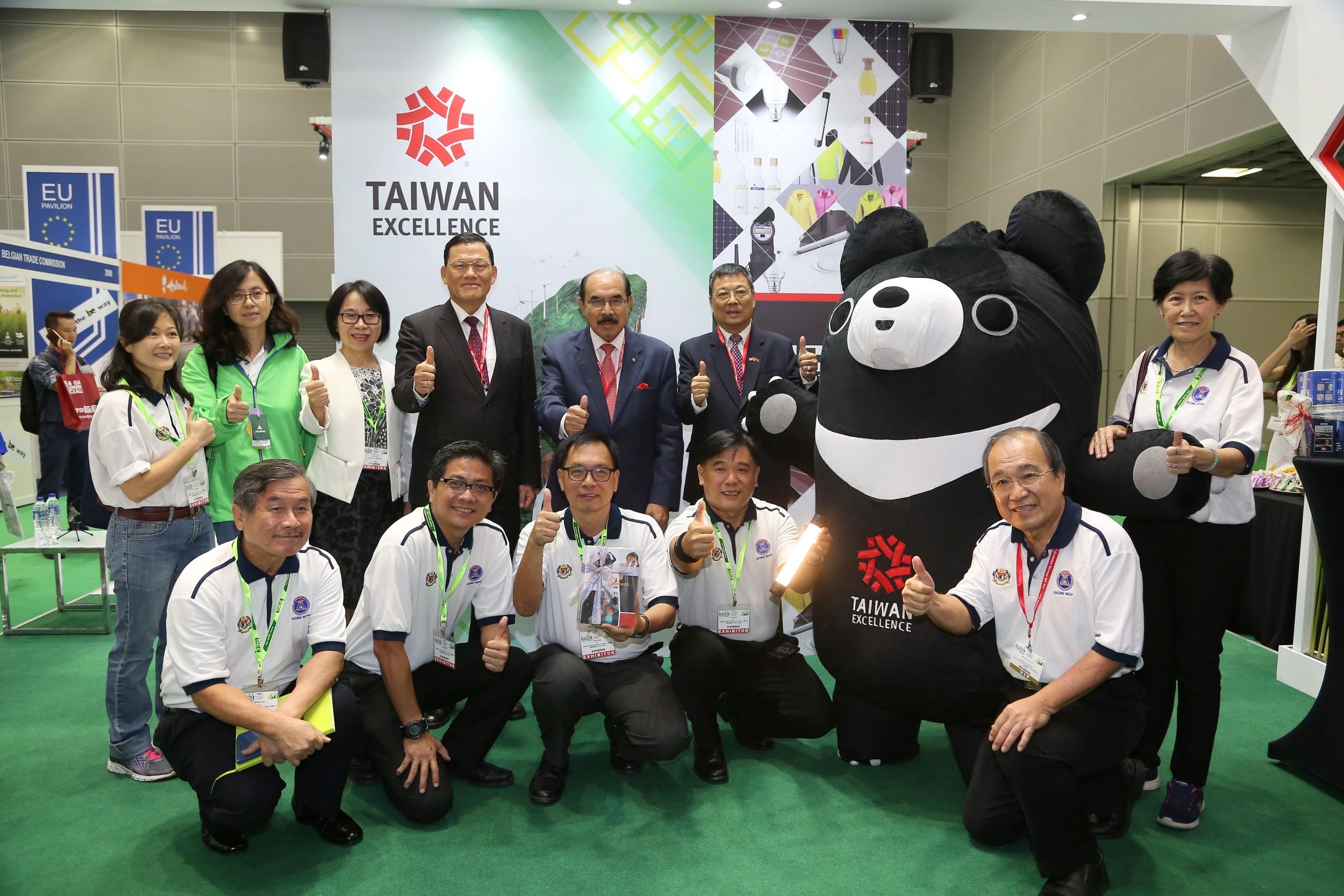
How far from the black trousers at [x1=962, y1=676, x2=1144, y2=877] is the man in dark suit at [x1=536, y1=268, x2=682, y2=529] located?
5.00 ft

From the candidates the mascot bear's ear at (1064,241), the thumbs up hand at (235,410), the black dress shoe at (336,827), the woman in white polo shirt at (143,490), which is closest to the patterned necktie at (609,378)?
the thumbs up hand at (235,410)

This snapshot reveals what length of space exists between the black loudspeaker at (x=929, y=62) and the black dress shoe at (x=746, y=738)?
2.71 meters

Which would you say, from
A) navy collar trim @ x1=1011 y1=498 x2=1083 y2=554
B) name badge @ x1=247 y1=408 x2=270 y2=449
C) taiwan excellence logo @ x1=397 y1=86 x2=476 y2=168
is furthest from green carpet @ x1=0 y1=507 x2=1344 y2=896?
taiwan excellence logo @ x1=397 y1=86 x2=476 y2=168

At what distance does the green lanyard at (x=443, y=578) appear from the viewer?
2.49 metres

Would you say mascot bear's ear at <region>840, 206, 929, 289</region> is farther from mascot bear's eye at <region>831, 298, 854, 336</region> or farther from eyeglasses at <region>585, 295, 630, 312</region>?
eyeglasses at <region>585, 295, 630, 312</region>

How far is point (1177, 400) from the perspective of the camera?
95.3 inches

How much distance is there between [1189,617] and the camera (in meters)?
2.34

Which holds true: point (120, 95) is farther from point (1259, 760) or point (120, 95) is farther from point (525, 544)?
point (1259, 760)

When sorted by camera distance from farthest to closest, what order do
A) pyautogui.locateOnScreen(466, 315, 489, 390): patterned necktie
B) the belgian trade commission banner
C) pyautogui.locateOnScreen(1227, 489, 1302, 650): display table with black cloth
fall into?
pyautogui.locateOnScreen(1227, 489, 1302, 650): display table with black cloth → the belgian trade commission banner → pyautogui.locateOnScreen(466, 315, 489, 390): patterned necktie

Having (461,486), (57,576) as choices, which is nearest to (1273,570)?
(461,486)

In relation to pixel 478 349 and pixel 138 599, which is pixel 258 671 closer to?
pixel 138 599

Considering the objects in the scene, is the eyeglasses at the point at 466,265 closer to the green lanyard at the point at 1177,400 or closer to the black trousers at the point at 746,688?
the black trousers at the point at 746,688

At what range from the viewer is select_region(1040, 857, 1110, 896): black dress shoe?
6.54 feet

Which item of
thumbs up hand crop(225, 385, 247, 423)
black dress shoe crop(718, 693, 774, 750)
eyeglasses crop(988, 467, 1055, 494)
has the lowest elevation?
black dress shoe crop(718, 693, 774, 750)
